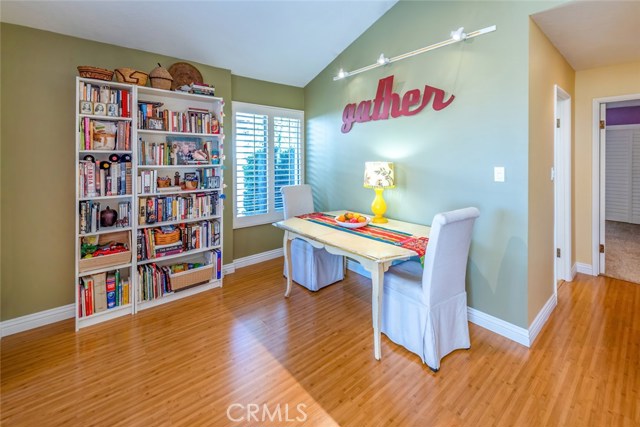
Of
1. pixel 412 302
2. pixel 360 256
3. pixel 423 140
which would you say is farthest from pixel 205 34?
pixel 412 302

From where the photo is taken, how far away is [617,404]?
5.57ft

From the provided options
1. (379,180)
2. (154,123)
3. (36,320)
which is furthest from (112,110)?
(379,180)

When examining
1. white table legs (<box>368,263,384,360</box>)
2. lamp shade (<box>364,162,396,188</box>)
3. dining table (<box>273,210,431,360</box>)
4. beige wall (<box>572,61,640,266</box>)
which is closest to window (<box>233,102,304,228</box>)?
dining table (<box>273,210,431,360</box>)

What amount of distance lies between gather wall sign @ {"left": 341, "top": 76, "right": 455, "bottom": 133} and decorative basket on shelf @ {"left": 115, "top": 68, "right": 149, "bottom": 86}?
2.14m

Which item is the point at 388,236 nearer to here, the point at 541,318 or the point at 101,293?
the point at 541,318

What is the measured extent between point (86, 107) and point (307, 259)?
Result: 2.37 m

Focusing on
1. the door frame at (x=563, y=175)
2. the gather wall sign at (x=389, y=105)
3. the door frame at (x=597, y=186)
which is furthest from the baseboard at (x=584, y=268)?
the gather wall sign at (x=389, y=105)

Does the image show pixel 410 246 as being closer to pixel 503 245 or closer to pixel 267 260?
pixel 503 245

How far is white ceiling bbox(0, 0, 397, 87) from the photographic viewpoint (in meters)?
2.39

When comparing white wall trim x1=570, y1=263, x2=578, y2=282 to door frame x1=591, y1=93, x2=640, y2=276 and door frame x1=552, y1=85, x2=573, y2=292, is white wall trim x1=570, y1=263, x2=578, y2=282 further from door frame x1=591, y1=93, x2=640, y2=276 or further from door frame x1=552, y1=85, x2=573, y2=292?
door frame x1=552, y1=85, x2=573, y2=292

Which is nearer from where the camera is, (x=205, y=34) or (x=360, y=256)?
(x=360, y=256)

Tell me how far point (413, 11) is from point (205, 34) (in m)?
2.00

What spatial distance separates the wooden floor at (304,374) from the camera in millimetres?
1665

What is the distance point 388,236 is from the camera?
8.19ft
